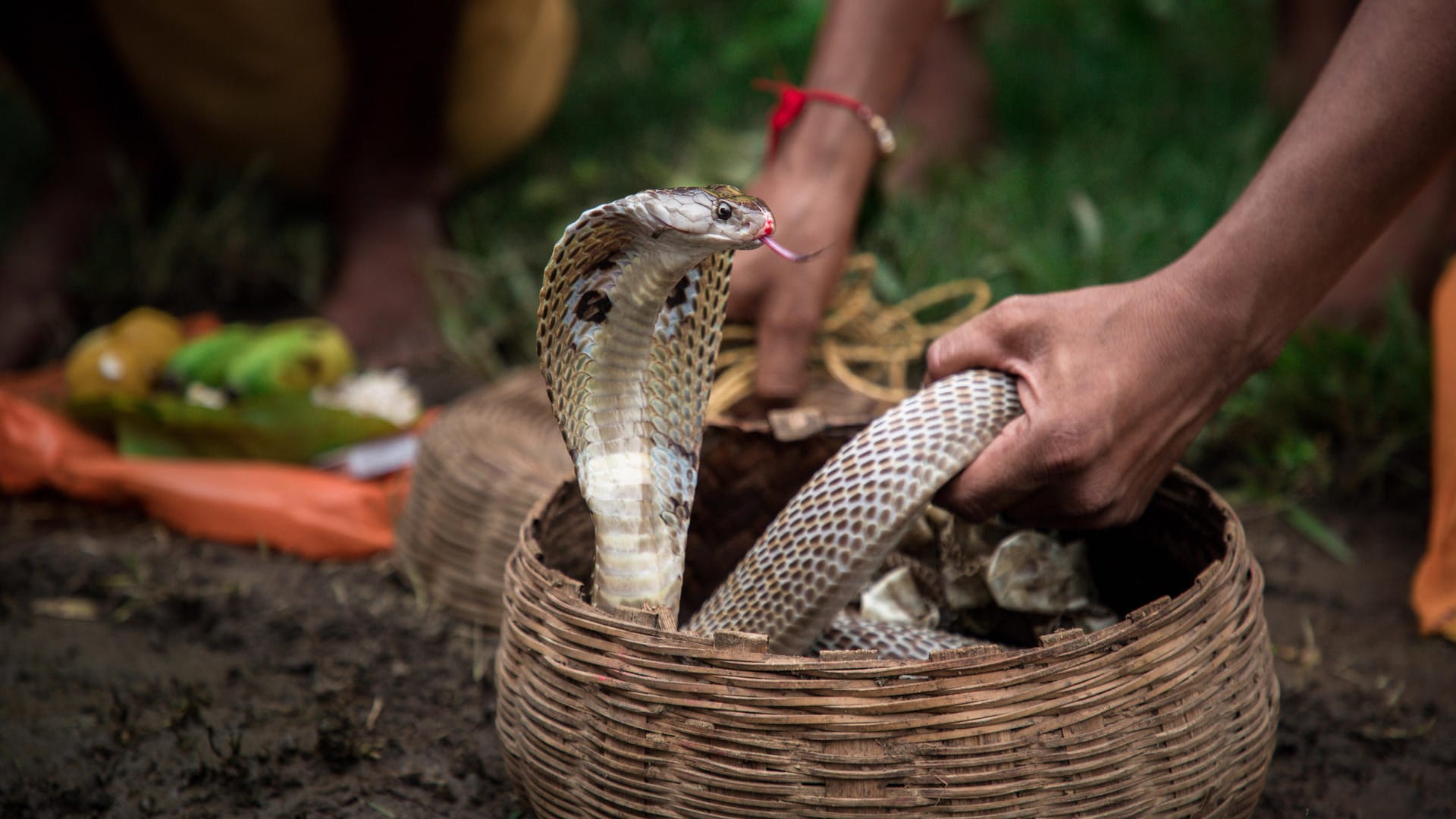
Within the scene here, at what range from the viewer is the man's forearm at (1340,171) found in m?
1.40

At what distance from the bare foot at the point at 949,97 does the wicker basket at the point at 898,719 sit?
3306 mm

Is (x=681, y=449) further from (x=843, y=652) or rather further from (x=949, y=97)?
(x=949, y=97)

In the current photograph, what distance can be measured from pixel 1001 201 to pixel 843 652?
2.88 metres

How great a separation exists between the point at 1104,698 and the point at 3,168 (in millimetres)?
4796

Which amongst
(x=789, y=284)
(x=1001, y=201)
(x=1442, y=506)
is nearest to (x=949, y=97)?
(x=1001, y=201)

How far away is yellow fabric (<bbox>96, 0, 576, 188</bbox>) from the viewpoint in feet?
11.8

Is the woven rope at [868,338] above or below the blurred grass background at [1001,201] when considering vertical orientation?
above

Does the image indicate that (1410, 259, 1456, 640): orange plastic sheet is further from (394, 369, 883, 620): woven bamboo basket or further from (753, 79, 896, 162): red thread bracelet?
(753, 79, 896, 162): red thread bracelet

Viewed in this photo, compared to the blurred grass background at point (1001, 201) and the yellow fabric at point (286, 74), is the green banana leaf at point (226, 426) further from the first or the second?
the yellow fabric at point (286, 74)

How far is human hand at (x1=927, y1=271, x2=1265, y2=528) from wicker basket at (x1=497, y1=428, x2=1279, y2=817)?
0.17 m

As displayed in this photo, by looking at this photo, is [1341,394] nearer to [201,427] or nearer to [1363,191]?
[1363,191]

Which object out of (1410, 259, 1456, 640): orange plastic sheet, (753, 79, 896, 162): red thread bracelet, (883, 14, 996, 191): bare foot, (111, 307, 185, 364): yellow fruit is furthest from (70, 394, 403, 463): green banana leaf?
(883, 14, 996, 191): bare foot

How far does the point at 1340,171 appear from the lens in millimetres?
1429

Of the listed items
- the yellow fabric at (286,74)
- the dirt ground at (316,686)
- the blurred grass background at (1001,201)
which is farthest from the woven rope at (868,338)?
the yellow fabric at (286,74)
